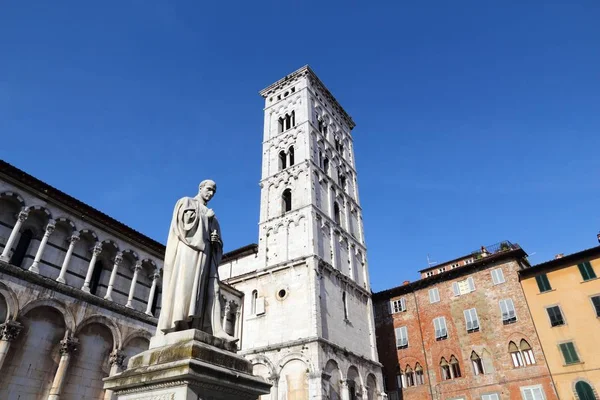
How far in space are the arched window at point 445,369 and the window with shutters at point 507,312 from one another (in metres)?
5.04

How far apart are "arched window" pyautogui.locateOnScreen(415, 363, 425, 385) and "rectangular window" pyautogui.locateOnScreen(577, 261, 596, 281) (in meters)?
12.6

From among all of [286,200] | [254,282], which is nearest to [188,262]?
[254,282]

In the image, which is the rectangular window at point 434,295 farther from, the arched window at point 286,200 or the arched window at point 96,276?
the arched window at point 96,276

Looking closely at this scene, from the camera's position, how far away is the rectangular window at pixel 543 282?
26.5 m

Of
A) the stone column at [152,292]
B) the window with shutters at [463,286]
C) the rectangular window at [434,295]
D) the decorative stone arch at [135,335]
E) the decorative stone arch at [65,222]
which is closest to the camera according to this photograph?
the decorative stone arch at [65,222]

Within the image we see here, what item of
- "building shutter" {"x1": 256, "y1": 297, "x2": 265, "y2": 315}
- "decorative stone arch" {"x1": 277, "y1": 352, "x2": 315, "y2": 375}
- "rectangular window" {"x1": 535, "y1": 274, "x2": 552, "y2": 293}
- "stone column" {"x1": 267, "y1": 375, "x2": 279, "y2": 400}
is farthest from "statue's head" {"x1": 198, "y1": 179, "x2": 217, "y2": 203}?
"rectangular window" {"x1": 535, "y1": 274, "x2": 552, "y2": 293}

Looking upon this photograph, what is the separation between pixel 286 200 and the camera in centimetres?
3194

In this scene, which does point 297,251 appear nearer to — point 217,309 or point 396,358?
point 396,358

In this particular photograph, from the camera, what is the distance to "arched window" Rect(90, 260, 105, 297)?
2003 cm

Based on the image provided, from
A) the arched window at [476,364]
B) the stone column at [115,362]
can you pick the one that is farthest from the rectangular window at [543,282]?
the stone column at [115,362]

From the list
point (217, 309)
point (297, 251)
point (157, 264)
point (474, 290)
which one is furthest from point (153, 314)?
point (474, 290)

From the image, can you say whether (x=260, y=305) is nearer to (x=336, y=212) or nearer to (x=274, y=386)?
(x=274, y=386)

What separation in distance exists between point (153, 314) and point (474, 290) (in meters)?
22.1

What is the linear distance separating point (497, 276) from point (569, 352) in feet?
20.8
